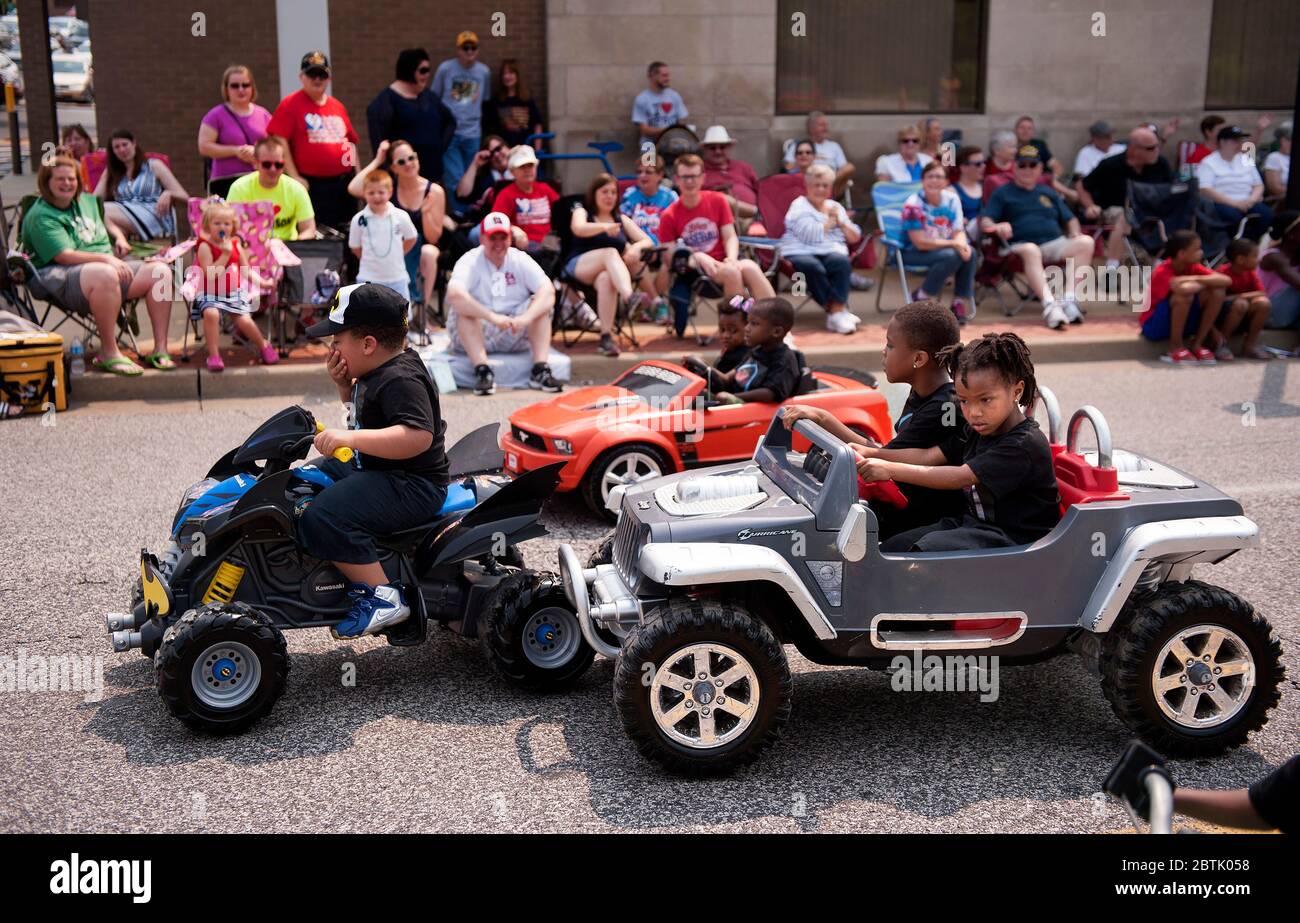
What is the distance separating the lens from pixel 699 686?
4609 millimetres

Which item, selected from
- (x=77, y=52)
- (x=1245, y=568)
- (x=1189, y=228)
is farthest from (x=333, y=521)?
(x=77, y=52)

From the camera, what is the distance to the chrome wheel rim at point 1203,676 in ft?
15.7

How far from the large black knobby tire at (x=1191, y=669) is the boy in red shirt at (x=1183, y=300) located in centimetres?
788

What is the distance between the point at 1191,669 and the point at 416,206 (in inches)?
352

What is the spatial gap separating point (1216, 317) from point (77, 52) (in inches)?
1220

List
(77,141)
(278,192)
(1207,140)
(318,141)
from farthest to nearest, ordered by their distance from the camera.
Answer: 1. (1207,140)
2. (77,141)
3. (318,141)
4. (278,192)

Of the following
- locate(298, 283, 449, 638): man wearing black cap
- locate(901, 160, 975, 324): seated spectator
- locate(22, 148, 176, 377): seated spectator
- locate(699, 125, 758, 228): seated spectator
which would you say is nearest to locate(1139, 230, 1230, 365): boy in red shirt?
locate(901, 160, 975, 324): seated spectator

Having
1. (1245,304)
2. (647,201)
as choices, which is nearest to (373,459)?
(647,201)

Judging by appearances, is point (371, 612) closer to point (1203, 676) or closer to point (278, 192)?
point (1203, 676)

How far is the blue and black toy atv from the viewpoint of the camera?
498 cm

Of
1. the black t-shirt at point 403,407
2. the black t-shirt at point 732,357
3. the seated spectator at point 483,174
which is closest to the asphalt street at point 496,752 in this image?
the black t-shirt at point 403,407

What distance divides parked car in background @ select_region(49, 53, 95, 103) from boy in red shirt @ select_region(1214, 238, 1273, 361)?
2739 centimetres

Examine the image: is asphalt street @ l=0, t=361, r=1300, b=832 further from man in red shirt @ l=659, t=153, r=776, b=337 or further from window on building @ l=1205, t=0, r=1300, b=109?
window on building @ l=1205, t=0, r=1300, b=109

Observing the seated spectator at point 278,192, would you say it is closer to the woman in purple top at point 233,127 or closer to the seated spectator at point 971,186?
the woman in purple top at point 233,127
